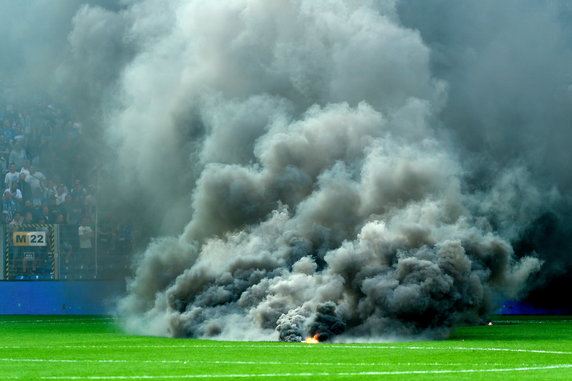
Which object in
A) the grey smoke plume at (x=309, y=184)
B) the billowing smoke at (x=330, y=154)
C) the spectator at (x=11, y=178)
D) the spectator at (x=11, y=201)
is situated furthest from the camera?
the spectator at (x=11, y=178)

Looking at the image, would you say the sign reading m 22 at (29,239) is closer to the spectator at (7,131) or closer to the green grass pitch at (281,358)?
the spectator at (7,131)

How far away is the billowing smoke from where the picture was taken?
A: 110 feet

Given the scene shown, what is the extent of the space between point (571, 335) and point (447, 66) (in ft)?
52.9

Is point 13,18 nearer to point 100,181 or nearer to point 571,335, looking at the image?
point 100,181

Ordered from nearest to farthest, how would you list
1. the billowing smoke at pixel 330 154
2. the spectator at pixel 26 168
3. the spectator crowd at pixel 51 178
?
the billowing smoke at pixel 330 154
the spectator crowd at pixel 51 178
the spectator at pixel 26 168

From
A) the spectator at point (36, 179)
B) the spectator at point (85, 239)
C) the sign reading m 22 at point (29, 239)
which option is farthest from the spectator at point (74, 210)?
the spectator at point (36, 179)

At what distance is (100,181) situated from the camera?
5284cm

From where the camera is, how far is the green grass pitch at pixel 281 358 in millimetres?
21266

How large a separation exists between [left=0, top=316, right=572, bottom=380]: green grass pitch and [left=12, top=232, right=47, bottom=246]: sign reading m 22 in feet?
47.0

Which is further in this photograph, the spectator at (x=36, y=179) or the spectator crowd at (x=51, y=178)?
the spectator at (x=36, y=179)

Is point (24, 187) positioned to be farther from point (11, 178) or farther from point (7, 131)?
point (7, 131)

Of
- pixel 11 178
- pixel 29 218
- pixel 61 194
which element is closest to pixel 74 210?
pixel 29 218

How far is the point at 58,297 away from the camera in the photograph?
5159cm

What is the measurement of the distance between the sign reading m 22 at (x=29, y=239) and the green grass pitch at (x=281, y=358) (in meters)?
14.3
